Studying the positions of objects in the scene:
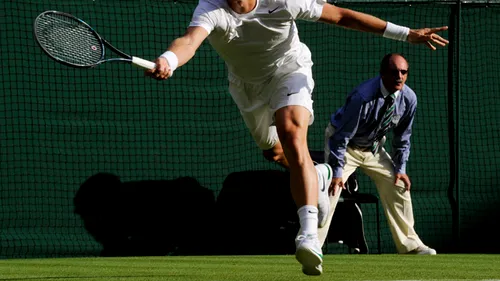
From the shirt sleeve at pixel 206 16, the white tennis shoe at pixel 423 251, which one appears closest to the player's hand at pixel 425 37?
the shirt sleeve at pixel 206 16

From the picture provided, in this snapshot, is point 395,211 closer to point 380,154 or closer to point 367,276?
point 380,154

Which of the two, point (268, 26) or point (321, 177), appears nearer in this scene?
point (268, 26)

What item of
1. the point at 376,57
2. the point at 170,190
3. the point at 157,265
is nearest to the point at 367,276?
the point at 157,265

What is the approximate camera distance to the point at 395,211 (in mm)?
8609

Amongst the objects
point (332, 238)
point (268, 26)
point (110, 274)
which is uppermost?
point (268, 26)

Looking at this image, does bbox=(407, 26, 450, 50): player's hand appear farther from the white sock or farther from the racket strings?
the racket strings

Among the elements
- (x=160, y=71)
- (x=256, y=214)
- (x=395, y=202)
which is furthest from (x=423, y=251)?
(x=160, y=71)

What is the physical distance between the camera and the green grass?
543 cm

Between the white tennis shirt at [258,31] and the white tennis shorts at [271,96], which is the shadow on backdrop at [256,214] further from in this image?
the white tennis shirt at [258,31]

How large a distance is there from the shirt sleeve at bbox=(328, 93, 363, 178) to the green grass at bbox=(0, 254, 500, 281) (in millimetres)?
802

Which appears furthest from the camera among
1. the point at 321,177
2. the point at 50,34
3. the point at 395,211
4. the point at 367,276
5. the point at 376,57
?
the point at 376,57

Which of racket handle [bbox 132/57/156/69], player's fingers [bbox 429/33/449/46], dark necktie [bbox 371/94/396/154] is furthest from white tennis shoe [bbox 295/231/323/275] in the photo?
dark necktie [bbox 371/94/396/154]

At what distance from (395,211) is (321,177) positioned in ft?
7.41

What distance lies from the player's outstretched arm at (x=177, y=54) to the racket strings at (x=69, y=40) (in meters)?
0.37
